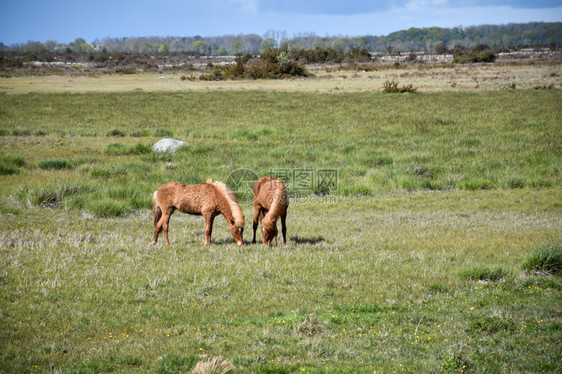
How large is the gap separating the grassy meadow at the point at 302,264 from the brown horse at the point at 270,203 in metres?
0.44

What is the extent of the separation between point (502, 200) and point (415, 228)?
5.85 m

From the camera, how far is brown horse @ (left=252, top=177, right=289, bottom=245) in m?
12.3

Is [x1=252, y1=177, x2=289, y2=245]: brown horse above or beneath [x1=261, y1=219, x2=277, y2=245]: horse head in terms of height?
above

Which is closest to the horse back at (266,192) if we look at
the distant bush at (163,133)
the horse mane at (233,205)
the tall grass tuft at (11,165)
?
the horse mane at (233,205)

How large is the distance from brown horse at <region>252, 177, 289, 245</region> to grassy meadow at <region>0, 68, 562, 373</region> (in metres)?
0.44

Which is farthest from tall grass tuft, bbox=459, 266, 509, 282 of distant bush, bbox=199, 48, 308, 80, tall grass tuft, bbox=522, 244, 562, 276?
distant bush, bbox=199, 48, 308, 80

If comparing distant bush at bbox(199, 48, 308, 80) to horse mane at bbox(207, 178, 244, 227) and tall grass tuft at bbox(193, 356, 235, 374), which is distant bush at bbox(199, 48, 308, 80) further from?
tall grass tuft at bbox(193, 356, 235, 374)

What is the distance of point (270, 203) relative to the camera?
1257 centimetres

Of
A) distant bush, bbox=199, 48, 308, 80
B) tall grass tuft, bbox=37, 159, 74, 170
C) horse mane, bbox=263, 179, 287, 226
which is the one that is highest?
distant bush, bbox=199, 48, 308, 80

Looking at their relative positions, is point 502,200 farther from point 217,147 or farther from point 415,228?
point 217,147

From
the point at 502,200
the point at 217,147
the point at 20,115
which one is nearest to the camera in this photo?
the point at 502,200

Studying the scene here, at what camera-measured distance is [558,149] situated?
27.8m

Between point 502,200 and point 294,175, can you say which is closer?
point 502,200

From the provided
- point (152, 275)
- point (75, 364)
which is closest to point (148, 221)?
point (152, 275)
